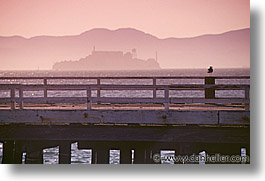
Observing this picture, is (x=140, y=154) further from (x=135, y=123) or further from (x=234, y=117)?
(x=234, y=117)

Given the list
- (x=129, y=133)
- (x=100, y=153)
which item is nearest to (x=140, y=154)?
(x=129, y=133)

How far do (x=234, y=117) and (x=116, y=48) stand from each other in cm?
145

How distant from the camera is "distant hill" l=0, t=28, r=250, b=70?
545 cm

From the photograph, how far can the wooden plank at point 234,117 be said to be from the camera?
5.33m

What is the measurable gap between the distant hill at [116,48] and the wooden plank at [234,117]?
1.65 feet

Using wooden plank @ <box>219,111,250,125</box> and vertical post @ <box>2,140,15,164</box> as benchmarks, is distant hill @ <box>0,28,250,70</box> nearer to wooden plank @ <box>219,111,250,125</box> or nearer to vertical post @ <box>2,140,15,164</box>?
wooden plank @ <box>219,111,250,125</box>

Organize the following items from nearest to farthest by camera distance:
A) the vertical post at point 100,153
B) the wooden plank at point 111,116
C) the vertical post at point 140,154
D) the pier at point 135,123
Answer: the vertical post at point 140,154 < the pier at point 135,123 < the wooden plank at point 111,116 < the vertical post at point 100,153

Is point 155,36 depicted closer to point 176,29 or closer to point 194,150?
point 176,29

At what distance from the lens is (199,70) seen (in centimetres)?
577

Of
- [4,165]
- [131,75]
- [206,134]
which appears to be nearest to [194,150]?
[206,134]

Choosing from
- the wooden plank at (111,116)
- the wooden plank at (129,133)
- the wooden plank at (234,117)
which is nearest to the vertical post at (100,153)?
the wooden plank at (129,133)

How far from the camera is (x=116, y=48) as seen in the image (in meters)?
5.46

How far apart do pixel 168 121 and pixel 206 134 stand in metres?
0.43

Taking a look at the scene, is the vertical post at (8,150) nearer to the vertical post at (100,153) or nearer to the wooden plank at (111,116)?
the wooden plank at (111,116)
